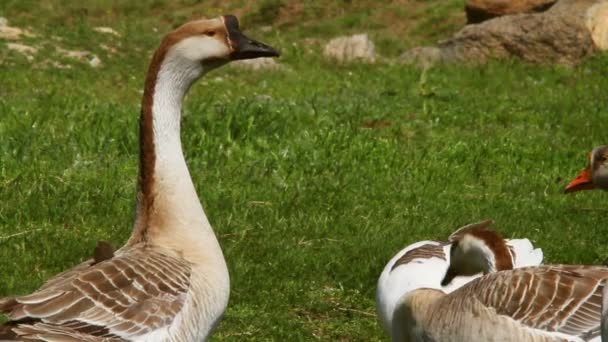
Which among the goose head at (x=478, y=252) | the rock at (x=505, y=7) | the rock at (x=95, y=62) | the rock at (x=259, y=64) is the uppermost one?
the goose head at (x=478, y=252)

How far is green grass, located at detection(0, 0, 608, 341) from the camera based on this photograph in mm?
7582

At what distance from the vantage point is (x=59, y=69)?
14.7m

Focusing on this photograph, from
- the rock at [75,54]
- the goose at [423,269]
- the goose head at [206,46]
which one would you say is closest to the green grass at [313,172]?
the rock at [75,54]

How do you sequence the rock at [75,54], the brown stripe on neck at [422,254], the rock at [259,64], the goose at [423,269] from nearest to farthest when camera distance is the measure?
the goose at [423,269], the brown stripe on neck at [422,254], the rock at [75,54], the rock at [259,64]

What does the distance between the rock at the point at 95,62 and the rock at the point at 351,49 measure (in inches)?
128

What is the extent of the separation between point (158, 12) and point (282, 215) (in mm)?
14818

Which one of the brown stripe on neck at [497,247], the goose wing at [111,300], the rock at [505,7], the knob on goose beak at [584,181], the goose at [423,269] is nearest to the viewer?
the goose wing at [111,300]

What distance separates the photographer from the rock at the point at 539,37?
633 inches

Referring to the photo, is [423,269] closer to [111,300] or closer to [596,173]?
[111,300]

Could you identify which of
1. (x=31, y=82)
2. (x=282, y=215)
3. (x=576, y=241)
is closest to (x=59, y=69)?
(x=31, y=82)

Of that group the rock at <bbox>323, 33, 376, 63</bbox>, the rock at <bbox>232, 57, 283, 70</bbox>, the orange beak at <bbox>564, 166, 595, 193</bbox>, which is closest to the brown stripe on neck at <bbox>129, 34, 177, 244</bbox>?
the orange beak at <bbox>564, 166, 595, 193</bbox>

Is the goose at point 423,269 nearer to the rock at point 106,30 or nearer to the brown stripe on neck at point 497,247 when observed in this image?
the brown stripe on neck at point 497,247

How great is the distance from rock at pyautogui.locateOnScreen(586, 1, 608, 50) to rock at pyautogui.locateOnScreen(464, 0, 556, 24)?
2.10 meters

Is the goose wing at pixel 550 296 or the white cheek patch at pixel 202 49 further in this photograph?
the goose wing at pixel 550 296
